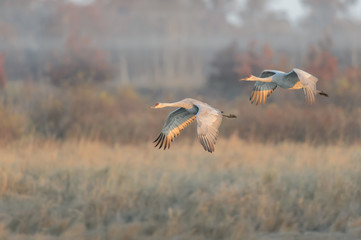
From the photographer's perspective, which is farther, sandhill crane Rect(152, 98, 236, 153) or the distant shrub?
the distant shrub

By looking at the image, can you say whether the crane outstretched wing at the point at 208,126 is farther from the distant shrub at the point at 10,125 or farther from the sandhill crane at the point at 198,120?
the distant shrub at the point at 10,125

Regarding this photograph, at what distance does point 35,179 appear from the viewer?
12469 millimetres

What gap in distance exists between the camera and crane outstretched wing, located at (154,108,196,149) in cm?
336

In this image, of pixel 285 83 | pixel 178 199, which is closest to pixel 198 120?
pixel 285 83

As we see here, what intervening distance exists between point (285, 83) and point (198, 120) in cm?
58

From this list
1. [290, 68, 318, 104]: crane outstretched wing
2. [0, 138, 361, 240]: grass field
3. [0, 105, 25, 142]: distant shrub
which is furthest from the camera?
[0, 105, 25, 142]: distant shrub

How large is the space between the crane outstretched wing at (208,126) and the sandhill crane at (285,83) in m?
0.28

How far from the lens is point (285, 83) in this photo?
10.8 feet

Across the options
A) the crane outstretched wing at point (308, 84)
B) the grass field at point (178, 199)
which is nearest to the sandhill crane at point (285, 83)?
the crane outstretched wing at point (308, 84)

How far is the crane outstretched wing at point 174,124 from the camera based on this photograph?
11.0 ft

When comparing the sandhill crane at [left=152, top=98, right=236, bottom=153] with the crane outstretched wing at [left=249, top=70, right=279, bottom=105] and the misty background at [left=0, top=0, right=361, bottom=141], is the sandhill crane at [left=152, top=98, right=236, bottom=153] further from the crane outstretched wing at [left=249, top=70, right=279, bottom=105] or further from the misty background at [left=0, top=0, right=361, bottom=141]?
the misty background at [left=0, top=0, right=361, bottom=141]

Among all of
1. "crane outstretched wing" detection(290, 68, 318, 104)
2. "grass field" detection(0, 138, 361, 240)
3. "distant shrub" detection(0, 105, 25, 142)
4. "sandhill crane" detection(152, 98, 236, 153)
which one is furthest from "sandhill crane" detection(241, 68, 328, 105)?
"distant shrub" detection(0, 105, 25, 142)

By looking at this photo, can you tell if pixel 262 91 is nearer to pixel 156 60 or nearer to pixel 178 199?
pixel 178 199

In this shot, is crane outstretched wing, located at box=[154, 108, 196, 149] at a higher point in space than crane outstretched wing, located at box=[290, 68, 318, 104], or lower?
lower
